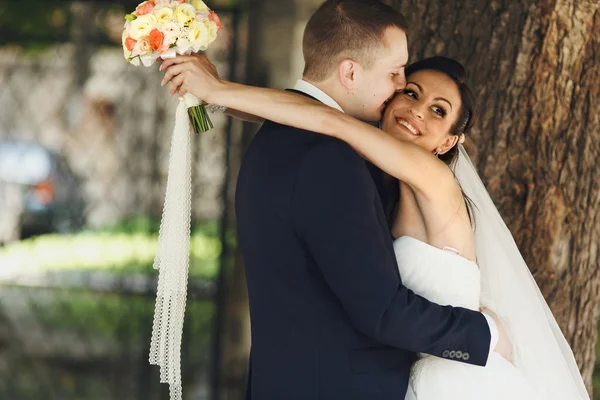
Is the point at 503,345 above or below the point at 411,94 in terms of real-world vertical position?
below

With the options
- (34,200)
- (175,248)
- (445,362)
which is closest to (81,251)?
(34,200)

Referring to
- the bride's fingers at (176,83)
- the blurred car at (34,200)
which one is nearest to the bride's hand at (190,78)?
the bride's fingers at (176,83)

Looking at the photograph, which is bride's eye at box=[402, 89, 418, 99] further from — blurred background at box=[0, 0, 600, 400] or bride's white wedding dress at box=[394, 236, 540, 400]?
blurred background at box=[0, 0, 600, 400]

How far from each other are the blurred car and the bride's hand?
415 centimetres

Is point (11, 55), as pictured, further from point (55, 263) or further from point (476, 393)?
point (476, 393)

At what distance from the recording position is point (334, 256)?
209cm

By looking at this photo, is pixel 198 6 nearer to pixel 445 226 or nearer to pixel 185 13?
pixel 185 13

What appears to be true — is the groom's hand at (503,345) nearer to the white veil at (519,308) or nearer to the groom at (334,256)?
the white veil at (519,308)

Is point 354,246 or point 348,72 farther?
point 348,72

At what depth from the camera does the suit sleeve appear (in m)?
2.08

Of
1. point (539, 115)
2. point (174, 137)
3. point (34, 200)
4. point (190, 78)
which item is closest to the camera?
point (190, 78)

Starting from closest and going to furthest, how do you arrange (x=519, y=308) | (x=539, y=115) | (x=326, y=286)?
(x=326, y=286) → (x=519, y=308) → (x=539, y=115)

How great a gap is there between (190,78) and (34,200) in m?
4.44

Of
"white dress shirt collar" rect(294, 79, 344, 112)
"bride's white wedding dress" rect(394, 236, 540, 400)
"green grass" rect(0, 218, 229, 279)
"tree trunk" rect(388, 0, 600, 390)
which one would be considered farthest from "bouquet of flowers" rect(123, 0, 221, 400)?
"green grass" rect(0, 218, 229, 279)
